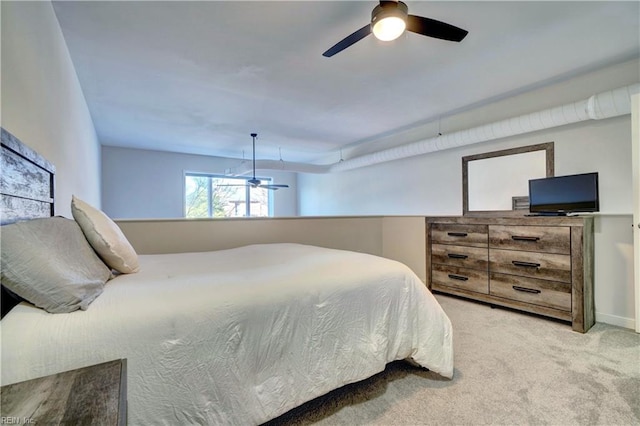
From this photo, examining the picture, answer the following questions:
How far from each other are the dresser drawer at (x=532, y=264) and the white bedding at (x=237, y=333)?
171 centimetres

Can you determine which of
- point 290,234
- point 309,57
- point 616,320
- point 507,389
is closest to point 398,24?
point 309,57

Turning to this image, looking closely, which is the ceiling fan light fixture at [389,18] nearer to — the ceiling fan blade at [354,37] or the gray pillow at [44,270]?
the ceiling fan blade at [354,37]

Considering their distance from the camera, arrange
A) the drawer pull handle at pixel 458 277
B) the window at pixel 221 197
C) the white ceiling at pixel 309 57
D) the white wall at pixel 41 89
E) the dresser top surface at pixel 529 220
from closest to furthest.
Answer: the white wall at pixel 41 89, the white ceiling at pixel 309 57, the dresser top surface at pixel 529 220, the drawer pull handle at pixel 458 277, the window at pixel 221 197

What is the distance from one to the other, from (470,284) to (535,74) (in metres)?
2.37

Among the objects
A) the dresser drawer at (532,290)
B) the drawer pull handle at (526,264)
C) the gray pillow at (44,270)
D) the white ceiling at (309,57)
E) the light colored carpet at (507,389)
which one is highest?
the white ceiling at (309,57)

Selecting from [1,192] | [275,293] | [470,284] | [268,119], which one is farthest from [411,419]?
[268,119]

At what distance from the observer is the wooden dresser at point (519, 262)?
8.57 ft

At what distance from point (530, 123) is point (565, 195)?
0.92 m

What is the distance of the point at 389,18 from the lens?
5.52ft

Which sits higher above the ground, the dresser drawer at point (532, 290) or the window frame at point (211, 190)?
the window frame at point (211, 190)

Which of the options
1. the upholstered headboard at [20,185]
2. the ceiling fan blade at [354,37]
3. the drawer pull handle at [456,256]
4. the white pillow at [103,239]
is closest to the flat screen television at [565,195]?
the drawer pull handle at [456,256]

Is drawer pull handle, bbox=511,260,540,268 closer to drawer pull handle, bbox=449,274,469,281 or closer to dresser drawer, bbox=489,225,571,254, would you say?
dresser drawer, bbox=489,225,571,254

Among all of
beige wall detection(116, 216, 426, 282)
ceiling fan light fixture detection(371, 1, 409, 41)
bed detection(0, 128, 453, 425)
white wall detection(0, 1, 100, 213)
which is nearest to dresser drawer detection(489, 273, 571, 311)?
beige wall detection(116, 216, 426, 282)

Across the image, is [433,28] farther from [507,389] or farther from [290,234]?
[290,234]
